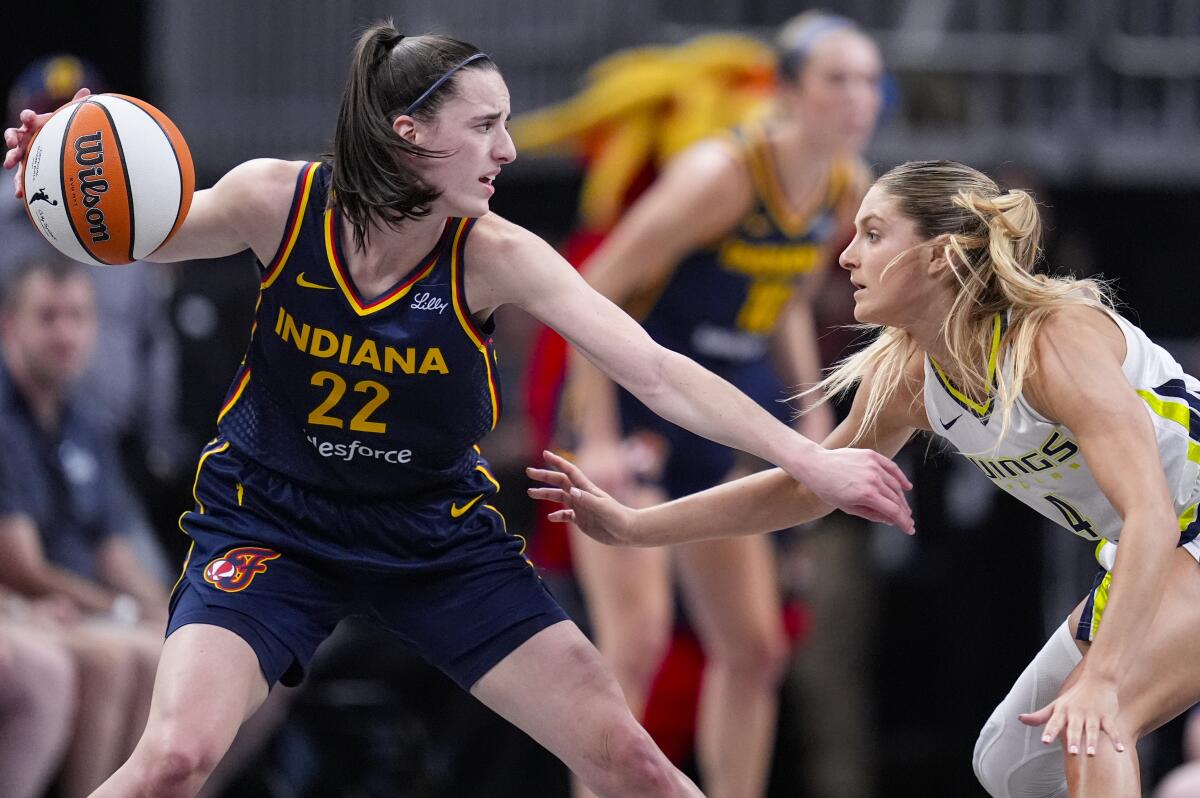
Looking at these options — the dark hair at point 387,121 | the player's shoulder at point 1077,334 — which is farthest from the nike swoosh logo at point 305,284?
the player's shoulder at point 1077,334

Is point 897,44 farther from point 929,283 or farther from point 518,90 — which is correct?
point 929,283

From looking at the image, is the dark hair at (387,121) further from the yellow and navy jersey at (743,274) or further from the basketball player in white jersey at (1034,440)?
the yellow and navy jersey at (743,274)

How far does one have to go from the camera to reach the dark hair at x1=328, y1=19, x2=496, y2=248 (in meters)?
3.52

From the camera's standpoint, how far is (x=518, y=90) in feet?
28.1

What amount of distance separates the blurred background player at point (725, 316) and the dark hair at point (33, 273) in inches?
64.7

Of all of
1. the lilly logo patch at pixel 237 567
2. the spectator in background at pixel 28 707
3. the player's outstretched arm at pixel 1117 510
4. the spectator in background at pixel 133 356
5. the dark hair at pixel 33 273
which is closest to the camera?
the player's outstretched arm at pixel 1117 510

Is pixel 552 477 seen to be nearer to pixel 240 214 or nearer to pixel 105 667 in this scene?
pixel 240 214

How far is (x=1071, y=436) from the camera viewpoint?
3457mm

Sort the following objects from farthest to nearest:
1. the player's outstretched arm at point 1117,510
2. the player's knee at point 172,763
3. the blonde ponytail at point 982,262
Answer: the blonde ponytail at point 982,262 → the player's knee at point 172,763 → the player's outstretched arm at point 1117,510

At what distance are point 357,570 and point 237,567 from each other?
240 millimetres

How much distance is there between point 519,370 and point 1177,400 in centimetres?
448

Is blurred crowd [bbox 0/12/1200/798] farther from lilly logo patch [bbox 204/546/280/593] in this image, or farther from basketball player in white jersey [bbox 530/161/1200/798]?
basketball player in white jersey [bbox 530/161/1200/798]

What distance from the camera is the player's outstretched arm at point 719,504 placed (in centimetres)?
373

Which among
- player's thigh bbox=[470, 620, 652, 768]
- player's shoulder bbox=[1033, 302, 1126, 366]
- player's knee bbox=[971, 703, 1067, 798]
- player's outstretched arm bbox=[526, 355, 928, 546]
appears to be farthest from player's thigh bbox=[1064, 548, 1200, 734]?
player's thigh bbox=[470, 620, 652, 768]
